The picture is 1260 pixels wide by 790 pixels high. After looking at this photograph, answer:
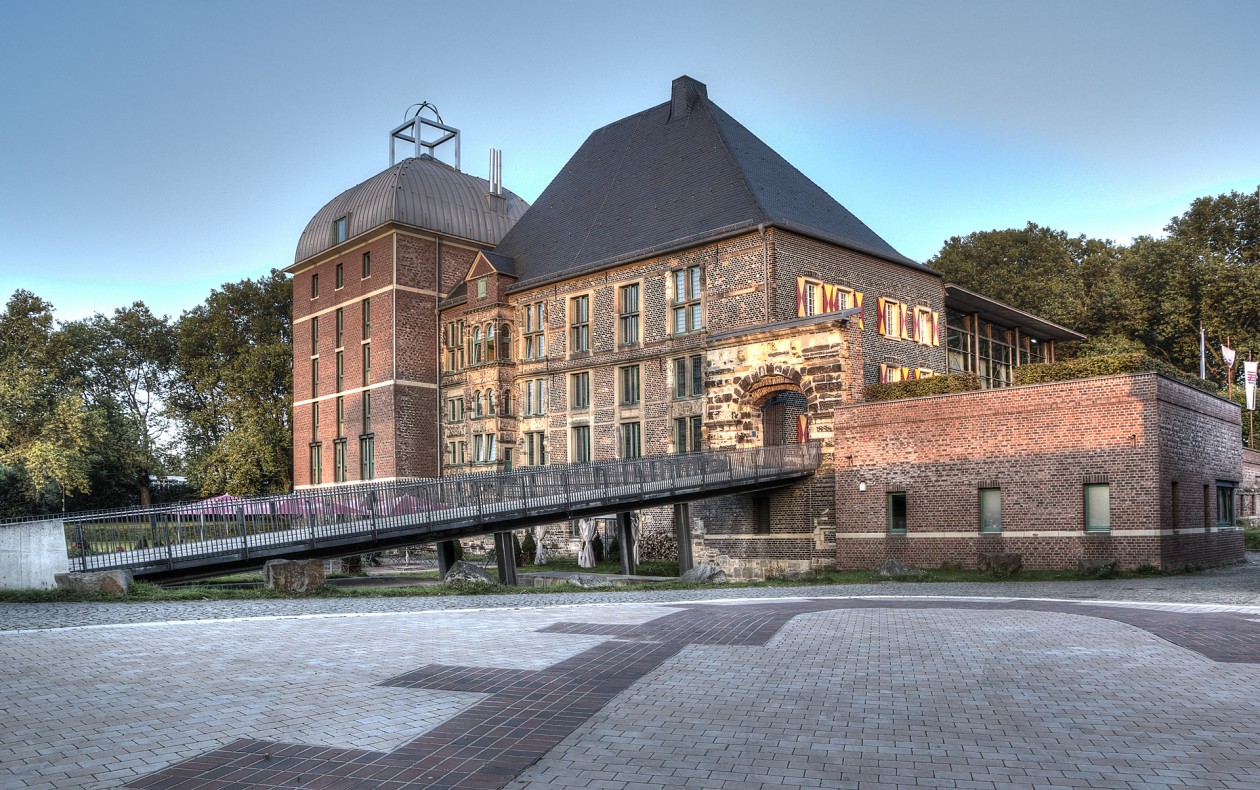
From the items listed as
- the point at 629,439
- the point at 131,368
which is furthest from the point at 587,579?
the point at 131,368

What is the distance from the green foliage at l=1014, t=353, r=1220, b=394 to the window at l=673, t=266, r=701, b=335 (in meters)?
11.2

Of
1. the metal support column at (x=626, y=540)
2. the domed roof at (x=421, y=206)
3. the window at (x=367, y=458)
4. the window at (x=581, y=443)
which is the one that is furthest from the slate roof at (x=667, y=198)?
the window at (x=367, y=458)

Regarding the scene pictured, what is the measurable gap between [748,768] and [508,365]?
33615 mm

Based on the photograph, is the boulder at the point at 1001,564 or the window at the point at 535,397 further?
the window at the point at 535,397

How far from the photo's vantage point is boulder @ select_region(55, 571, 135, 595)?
15508mm

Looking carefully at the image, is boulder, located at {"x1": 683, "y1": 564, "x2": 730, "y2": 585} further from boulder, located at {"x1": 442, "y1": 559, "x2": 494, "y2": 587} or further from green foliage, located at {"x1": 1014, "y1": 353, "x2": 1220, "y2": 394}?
green foliage, located at {"x1": 1014, "y1": 353, "x2": 1220, "y2": 394}

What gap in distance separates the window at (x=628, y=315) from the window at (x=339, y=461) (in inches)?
665

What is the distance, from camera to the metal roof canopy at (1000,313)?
36.5m

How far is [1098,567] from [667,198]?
1996cm

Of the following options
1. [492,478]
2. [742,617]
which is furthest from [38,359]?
[742,617]

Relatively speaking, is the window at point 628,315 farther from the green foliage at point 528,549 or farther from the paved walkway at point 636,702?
the paved walkway at point 636,702

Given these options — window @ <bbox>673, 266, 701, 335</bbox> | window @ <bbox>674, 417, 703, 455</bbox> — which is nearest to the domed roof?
window @ <bbox>673, 266, 701, 335</bbox>

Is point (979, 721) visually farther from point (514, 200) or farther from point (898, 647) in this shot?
point (514, 200)

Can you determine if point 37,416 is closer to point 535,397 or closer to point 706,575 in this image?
point 535,397
